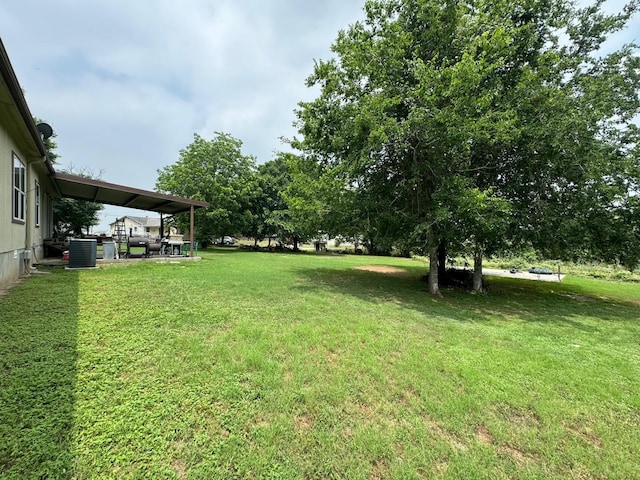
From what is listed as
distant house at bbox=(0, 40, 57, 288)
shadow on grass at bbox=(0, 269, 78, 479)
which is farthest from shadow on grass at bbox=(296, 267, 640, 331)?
distant house at bbox=(0, 40, 57, 288)

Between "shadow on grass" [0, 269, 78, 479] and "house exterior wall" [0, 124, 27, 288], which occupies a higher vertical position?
"house exterior wall" [0, 124, 27, 288]

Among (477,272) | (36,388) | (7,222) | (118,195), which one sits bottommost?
(36,388)

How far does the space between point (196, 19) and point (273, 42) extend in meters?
2.88

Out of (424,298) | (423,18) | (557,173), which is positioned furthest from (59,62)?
(557,173)

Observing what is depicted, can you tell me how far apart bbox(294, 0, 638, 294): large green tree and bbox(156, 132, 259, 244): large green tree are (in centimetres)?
1465

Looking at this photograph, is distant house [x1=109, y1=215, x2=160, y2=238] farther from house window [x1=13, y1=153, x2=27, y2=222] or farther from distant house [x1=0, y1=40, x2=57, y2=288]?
house window [x1=13, y1=153, x2=27, y2=222]

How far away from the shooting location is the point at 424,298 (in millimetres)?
7777

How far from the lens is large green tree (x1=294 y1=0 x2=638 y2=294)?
689 cm

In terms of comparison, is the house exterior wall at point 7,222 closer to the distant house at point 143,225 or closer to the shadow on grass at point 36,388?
the shadow on grass at point 36,388

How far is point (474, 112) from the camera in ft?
22.7

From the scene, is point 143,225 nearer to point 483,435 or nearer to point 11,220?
point 11,220

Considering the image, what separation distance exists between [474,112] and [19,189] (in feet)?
36.4

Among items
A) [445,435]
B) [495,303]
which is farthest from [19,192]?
[495,303]

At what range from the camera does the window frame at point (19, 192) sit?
20.6 feet
